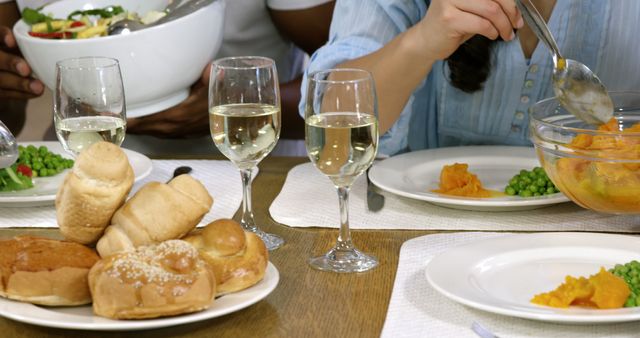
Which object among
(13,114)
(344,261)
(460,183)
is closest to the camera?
(344,261)

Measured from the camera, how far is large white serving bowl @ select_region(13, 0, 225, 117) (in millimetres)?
1620

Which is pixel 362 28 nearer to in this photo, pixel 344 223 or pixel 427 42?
pixel 427 42

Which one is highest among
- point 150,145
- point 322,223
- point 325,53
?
point 325,53

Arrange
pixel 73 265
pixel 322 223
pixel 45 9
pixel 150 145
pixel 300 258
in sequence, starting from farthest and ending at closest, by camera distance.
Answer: pixel 150 145 < pixel 45 9 < pixel 322 223 < pixel 300 258 < pixel 73 265

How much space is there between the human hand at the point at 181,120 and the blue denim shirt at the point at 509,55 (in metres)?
0.46

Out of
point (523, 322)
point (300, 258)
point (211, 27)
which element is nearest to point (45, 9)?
point (211, 27)

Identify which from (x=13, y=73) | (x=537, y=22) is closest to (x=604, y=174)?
(x=537, y=22)

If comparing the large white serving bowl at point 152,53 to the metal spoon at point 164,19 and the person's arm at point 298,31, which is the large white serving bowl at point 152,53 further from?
the person's arm at point 298,31

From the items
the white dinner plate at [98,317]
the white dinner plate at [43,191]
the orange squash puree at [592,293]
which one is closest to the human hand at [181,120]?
the white dinner plate at [43,191]

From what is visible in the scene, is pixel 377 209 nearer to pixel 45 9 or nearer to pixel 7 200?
pixel 7 200

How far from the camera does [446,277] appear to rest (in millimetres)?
994

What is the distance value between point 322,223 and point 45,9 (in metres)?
0.95

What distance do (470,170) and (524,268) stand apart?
18.6 inches

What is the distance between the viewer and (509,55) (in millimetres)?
1784
